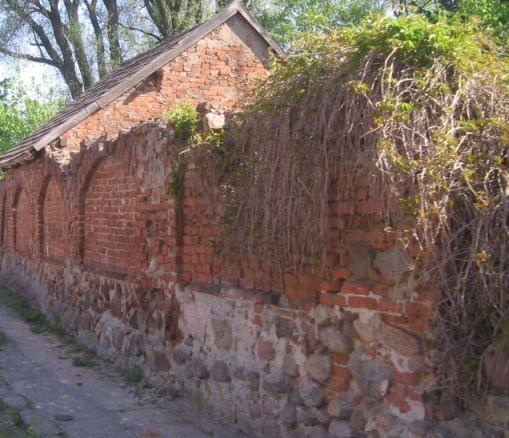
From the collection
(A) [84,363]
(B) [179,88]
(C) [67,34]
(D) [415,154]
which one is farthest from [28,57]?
(D) [415,154]

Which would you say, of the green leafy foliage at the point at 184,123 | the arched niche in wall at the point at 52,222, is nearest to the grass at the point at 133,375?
the green leafy foliage at the point at 184,123

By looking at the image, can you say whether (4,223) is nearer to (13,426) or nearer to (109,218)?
(109,218)

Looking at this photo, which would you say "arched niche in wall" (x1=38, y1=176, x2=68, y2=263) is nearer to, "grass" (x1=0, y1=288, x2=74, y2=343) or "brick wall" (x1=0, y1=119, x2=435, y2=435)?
"brick wall" (x1=0, y1=119, x2=435, y2=435)

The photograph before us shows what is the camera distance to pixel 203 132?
590 centimetres

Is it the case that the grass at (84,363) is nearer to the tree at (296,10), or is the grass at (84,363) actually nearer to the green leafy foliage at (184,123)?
→ the green leafy foliage at (184,123)

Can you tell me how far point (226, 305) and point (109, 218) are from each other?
3471 mm

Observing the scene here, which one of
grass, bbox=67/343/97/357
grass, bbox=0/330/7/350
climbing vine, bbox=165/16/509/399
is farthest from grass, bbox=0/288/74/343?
climbing vine, bbox=165/16/509/399

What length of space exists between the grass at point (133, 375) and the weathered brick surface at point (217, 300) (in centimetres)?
10

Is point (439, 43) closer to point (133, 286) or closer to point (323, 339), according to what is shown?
point (323, 339)

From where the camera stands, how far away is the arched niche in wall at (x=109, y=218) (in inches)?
309

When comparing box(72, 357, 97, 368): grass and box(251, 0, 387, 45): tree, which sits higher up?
box(251, 0, 387, 45): tree

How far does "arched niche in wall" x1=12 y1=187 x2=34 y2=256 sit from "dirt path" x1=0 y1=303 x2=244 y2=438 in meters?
5.86

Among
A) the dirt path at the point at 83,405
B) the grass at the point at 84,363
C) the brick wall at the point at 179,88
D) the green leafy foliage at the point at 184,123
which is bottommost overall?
Answer: the dirt path at the point at 83,405

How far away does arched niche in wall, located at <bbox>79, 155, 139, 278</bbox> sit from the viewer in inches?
309
